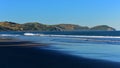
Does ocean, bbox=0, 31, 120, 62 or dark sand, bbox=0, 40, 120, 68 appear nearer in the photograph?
dark sand, bbox=0, 40, 120, 68

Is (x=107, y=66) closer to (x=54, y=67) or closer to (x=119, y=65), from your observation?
(x=119, y=65)

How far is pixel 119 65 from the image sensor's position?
1529 centimetres

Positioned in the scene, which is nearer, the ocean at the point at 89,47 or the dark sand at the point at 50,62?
the dark sand at the point at 50,62

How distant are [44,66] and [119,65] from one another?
355 cm

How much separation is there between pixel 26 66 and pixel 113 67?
385 cm

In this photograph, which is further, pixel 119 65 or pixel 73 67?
pixel 119 65

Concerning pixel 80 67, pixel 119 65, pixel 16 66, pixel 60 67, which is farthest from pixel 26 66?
pixel 119 65

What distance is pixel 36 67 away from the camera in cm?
1398

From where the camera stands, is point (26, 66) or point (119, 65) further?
point (119, 65)

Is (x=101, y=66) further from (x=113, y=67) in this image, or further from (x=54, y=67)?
A: (x=54, y=67)

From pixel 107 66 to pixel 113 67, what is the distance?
35cm

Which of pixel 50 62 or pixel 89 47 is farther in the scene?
pixel 89 47

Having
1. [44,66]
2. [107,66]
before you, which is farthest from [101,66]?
[44,66]

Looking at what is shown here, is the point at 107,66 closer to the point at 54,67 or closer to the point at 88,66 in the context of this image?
the point at 88,66
